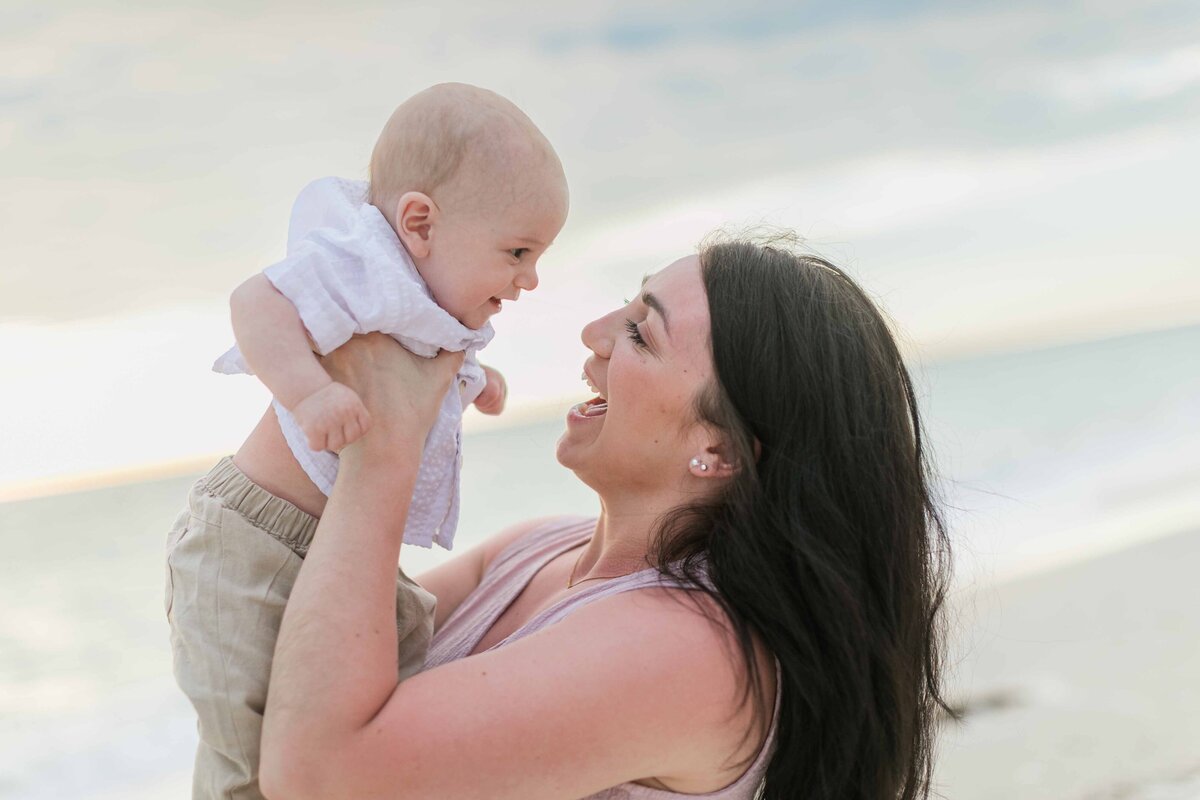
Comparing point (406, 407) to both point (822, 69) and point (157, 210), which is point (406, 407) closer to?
point (157, 210)

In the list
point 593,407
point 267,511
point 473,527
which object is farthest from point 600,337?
point 473,527

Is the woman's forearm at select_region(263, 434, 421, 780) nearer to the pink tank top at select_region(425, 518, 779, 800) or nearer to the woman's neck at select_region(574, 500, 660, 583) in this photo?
the pink tank top at select_region(425, 518, 779, 800)

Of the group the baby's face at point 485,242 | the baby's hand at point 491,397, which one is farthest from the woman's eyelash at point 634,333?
the baby's hand at point 491,397

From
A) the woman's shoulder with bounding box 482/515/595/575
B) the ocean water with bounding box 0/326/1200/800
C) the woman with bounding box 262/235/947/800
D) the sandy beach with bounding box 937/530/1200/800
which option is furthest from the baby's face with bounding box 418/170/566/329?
the sandy beach with bounding box 937/530/1200/800

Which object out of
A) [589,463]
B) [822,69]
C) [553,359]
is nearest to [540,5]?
[822,69]

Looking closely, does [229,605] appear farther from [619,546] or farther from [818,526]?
[818,526]

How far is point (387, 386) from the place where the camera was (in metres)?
1.75

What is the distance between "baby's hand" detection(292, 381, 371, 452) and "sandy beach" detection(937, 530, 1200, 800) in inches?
89.9

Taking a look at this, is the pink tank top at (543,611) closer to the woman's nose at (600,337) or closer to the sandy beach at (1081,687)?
the woman's nose at (600,337)

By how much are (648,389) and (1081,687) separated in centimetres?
406

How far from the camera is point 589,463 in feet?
6.79

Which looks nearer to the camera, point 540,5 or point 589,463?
point 589,463

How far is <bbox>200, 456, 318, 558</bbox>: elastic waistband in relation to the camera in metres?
1.80

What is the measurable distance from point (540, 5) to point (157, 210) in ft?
17.6
